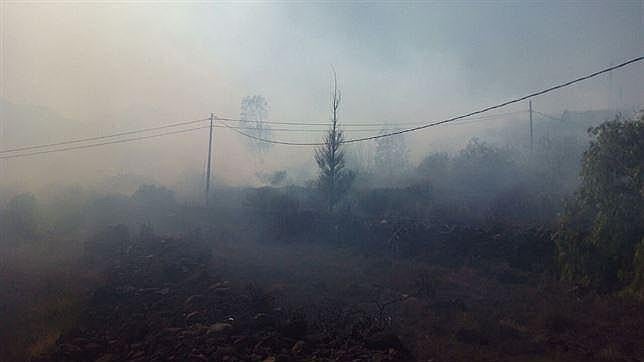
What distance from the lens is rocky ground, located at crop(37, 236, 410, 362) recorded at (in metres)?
10.5

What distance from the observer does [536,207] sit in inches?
1350

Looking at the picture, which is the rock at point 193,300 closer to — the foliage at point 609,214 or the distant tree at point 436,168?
the foliage at point 609,214

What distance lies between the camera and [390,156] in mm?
67125

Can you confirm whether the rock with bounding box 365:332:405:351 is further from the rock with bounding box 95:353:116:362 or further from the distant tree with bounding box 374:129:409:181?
the distant tree with bounding box 374:129:409:181

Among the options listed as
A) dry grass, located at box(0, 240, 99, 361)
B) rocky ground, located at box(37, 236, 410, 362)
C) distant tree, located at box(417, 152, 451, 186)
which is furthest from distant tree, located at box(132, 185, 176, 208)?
distant tree, located at box(417, 152, 451, 186)

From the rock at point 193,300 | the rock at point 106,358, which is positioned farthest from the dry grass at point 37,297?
the rock at point 193,300

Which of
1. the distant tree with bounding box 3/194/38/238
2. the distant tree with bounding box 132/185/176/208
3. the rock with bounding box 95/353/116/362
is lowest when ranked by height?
the rock with bounding box 95/353/116/362

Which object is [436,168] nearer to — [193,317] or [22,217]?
[22,217]

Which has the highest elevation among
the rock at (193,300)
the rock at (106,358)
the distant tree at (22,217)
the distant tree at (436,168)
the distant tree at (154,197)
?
the distant tree at (436,168)

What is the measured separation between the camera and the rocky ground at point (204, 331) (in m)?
10.5

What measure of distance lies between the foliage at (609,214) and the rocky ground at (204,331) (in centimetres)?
791

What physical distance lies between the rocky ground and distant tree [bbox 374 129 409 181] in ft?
163

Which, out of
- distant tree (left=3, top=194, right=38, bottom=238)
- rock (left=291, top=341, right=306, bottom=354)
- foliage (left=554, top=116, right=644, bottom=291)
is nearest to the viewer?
rock (left=291, top=341, right=306, bottom=354)

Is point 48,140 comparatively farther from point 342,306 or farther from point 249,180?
point 342,306
